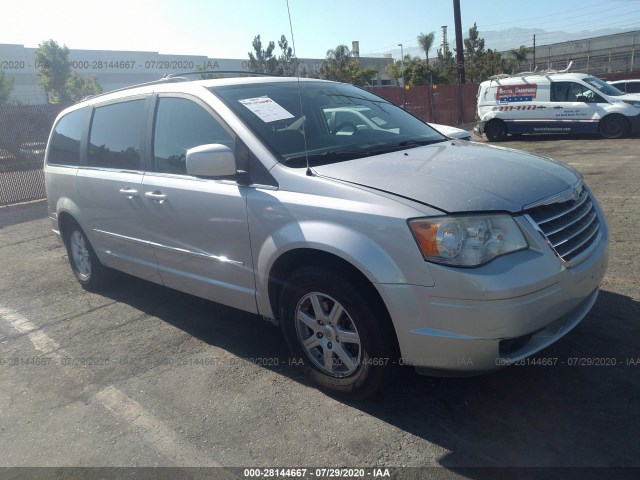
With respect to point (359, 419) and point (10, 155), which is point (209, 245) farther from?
point (10, 155)

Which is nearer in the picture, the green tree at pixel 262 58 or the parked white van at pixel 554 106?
the parked white van at pixel 554 106

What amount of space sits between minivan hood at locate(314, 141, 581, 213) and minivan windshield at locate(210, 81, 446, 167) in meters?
0.20

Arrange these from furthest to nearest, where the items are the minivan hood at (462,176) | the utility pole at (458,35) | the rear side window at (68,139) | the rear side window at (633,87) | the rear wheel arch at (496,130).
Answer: the utility pole at (458,35) → the rear side window at (633,87) → the rear wheel arch at (496,130) → the rear side window at (68,139) → the minivan hood at (462,176)

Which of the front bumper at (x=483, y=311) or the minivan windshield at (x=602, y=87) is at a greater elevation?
the minivan windshield at (x=602, y=87)

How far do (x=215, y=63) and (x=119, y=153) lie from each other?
61.2 metres

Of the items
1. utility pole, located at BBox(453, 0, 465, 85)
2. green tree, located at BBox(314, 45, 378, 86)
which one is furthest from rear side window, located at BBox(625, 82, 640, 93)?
green tree, located at BBox(314, 45, 378, 86)

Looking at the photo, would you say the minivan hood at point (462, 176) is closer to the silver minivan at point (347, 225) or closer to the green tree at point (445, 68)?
the silver minivan at point (347, 225)

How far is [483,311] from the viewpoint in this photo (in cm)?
257

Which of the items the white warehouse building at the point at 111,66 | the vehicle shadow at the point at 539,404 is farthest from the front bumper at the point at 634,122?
the white warehouse building at the point at 111,66

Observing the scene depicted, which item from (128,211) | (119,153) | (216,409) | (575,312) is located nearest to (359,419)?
(216,409)

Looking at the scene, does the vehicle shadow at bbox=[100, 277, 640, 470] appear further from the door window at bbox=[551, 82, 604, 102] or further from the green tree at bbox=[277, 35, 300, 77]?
the door window at bbox=[551, 82, 604, 102]

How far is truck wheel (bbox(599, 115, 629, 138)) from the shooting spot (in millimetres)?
15180

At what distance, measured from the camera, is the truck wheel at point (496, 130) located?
17281 mm

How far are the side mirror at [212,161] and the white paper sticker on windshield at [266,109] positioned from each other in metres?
0.44
